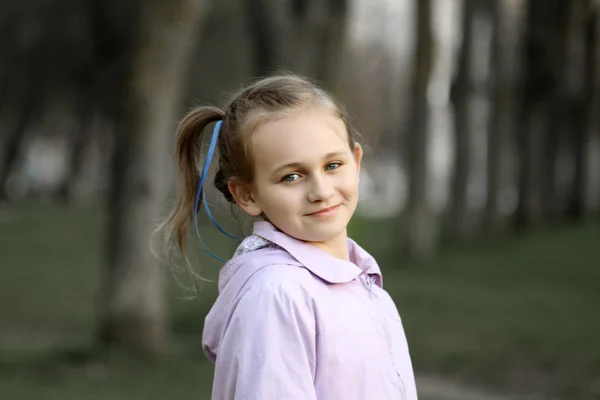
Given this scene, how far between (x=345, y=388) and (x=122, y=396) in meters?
5.00

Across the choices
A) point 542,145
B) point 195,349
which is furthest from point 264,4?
point 542,145

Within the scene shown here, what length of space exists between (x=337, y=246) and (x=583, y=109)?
22.7m

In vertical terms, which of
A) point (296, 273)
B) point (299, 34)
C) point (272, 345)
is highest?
point (299, 34)

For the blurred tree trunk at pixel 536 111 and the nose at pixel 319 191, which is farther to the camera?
the blurred tree trunk at pixel 536 111

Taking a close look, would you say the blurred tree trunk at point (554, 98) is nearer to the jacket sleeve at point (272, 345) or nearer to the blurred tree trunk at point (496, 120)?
the blurred tree trunk at point (496, 120)

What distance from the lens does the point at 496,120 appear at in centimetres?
2262

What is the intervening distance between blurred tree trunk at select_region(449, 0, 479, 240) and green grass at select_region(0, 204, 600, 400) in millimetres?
1475

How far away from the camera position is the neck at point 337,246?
2.49 m

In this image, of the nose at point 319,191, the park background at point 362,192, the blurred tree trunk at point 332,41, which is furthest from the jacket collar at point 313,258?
the blurred tree trunk at point 332,41

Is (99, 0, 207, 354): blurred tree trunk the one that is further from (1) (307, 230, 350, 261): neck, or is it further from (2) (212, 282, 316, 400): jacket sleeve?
(2) (212, 282, 316, 400): jacket sleeve

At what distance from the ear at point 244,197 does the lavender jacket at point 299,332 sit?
0.05 metres

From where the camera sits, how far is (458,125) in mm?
21938

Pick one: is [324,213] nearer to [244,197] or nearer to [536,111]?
[244,197]

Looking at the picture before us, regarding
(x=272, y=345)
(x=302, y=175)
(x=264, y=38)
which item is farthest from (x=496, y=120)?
(x=272, y=345)
